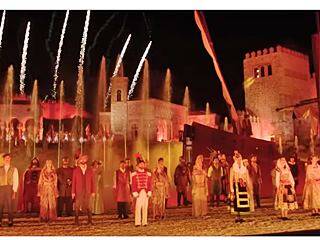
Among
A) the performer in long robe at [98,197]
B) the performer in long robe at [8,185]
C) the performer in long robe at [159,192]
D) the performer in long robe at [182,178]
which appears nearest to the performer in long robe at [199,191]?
the performer in long robe at [159,192]

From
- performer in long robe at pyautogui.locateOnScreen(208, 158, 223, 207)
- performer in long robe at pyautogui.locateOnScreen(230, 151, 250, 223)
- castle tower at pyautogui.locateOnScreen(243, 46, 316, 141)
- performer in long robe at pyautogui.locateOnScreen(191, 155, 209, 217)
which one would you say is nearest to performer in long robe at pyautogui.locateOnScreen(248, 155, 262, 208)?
performer in long robe at pyautogui.locateOnScreen(208, 158, 223, 207)

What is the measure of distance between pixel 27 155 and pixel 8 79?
5894mm

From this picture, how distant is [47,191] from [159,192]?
92.5 inches

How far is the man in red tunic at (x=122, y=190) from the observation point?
9195 millimetres

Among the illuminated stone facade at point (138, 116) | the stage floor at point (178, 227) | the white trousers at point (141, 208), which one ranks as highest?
the illuminated stone facade at point (138, 116)

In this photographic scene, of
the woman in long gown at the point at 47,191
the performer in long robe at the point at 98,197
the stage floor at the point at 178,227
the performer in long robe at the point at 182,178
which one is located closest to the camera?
the stage floor at the point at 178,227

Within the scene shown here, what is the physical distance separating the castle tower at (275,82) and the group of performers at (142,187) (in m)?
16.9

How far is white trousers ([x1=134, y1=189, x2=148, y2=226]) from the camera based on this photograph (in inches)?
333

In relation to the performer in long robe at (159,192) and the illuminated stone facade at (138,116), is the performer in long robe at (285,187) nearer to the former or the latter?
the performer in long robe at (159,192)

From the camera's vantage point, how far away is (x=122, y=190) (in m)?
9.20

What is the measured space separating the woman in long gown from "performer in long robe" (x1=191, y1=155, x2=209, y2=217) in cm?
300

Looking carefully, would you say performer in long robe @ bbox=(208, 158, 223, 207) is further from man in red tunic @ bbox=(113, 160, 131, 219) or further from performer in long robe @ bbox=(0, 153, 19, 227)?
performer in long robe @ bbox=(0, 153, 19, 227)

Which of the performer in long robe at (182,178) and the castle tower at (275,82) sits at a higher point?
the castle tower at (275,82)

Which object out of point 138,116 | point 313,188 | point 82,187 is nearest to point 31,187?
point 82,187
